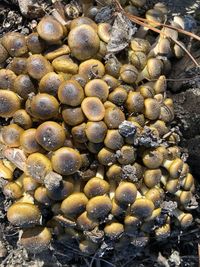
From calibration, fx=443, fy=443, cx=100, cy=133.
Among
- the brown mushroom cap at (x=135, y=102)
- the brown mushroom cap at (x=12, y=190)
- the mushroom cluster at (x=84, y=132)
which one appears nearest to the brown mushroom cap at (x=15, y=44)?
the mushroom cluster at (x=84, y=132)

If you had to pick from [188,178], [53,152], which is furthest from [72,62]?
[188,178]

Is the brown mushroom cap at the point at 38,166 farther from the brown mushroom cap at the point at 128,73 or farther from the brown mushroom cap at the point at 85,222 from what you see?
the brown mushroom cap at the point at 128,73

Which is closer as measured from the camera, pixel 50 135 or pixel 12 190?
pixel 50 135

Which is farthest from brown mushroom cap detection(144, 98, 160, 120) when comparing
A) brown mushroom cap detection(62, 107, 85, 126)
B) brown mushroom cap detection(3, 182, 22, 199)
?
brown mushroom cap detection(3, 182, 22, 199)

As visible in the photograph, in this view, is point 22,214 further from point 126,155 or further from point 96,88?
point 96,88

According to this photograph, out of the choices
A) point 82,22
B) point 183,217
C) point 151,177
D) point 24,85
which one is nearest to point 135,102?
point 151,177

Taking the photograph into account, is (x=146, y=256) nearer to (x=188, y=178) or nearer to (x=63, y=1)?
(x=188, y=178)

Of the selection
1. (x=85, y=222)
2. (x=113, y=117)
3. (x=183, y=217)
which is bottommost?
(x=183, y=217)
